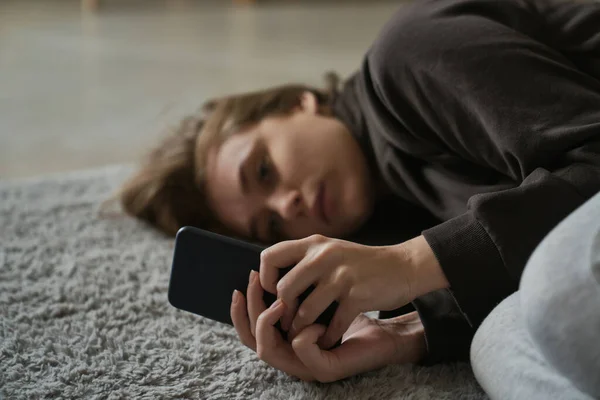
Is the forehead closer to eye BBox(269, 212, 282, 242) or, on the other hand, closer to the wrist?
eye BBox(269, 212, 282, 242)

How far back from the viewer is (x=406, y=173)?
871 mm

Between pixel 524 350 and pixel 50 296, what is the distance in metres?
0.57

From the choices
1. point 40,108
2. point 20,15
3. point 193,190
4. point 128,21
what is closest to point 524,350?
point 193,190

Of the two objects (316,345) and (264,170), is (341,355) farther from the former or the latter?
(264,170)

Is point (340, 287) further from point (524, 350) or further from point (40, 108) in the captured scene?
point (40, 108)

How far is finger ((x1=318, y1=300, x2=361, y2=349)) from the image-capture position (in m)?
0.61

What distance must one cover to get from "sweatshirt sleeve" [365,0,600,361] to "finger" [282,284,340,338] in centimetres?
11

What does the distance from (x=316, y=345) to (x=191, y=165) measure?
55 cm

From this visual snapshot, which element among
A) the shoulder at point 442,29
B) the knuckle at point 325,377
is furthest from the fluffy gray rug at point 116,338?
the shoulder at point 442,29

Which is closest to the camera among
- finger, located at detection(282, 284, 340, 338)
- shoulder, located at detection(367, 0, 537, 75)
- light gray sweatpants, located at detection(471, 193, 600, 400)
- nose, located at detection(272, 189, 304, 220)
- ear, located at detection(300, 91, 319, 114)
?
light gray sweatpants, located at detection(471, 193, 600, 400)

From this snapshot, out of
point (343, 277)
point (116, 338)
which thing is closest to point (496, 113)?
point (343, 277)

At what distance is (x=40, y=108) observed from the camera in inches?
72.8

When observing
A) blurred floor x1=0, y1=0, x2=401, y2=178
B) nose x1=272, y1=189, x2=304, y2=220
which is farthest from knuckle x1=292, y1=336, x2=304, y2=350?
blurred floor x1=0, y1=0, x2=401, y2=178

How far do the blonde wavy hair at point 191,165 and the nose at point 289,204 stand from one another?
154 mm
